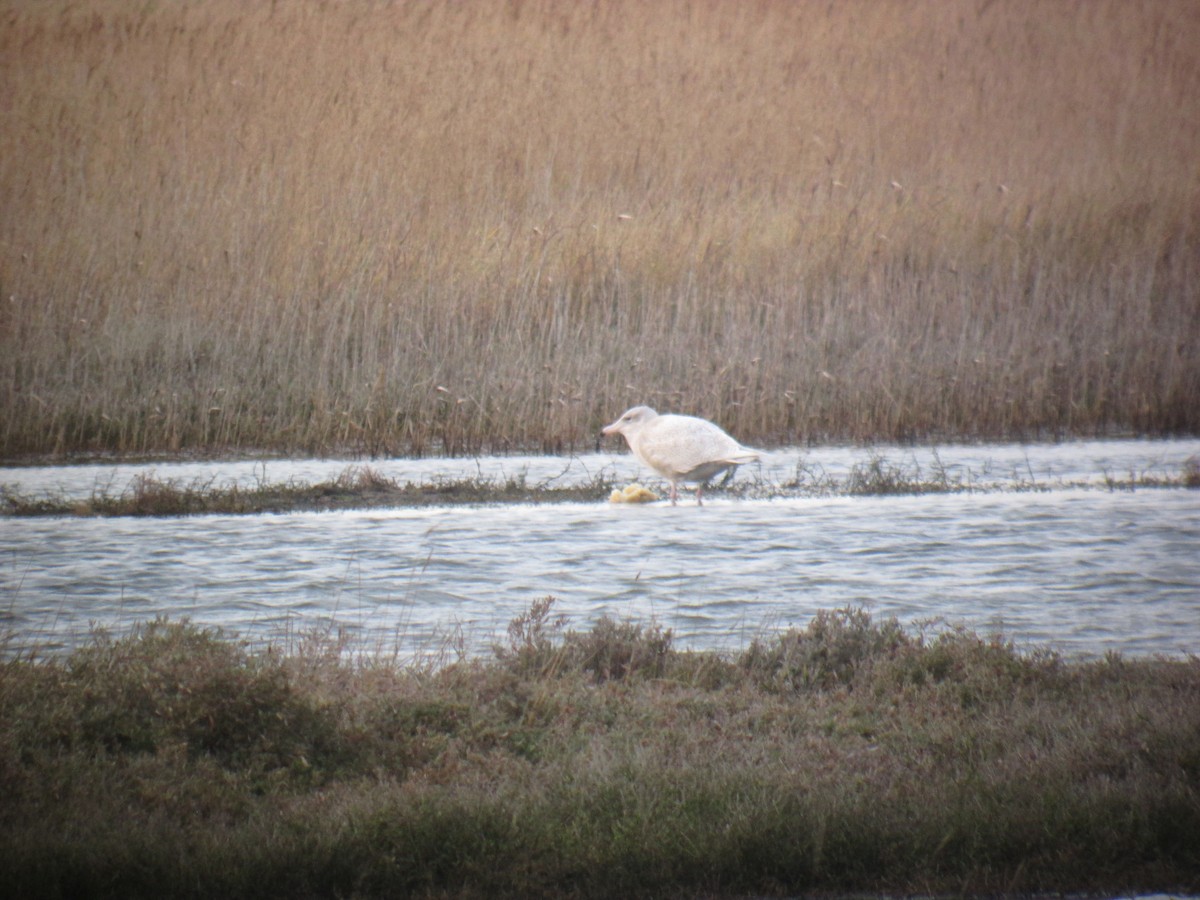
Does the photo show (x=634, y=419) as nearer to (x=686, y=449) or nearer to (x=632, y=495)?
(x=632, y=495)

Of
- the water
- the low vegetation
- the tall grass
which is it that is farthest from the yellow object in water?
the low vegetation

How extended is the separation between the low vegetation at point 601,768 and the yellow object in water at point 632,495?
16.6 ft

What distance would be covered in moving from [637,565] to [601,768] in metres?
4.45

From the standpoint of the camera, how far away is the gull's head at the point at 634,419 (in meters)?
12.2

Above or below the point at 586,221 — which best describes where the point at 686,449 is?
below

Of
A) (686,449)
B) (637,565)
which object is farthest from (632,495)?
(637,565)

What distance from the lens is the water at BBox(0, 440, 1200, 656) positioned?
7805 millimetres

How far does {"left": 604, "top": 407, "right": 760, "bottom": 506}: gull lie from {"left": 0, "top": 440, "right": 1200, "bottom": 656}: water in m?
0.35

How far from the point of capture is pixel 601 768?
197 inches

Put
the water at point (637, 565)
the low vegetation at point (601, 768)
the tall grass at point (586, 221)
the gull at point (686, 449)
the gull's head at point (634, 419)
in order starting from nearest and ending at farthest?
the low vegetation at point (601, 768) → the water at point (637, 565) → the gull at point (686, 449) → the gull's head at point (634, 419) → the tall grass at point (586, 221)

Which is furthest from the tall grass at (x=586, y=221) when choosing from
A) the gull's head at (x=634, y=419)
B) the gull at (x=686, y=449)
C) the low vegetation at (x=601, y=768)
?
the low vegetation at (x=601, y=768)

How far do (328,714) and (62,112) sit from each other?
16151 millimetres

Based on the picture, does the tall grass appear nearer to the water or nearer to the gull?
the water

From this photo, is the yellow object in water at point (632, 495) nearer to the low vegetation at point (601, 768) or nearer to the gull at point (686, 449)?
the gull at point (686, 449)
